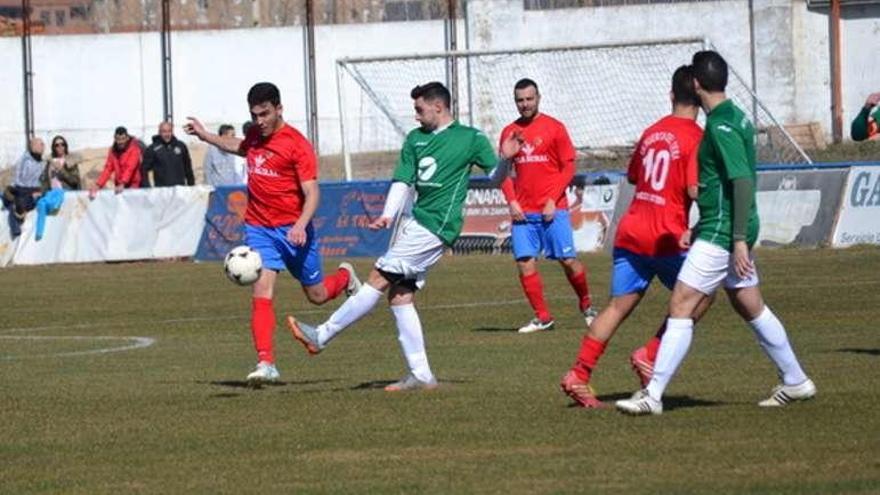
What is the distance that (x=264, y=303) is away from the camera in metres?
14.0

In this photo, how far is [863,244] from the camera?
28.4 meters

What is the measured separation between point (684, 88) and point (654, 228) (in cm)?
80

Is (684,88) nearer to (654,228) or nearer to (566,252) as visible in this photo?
(654,228)

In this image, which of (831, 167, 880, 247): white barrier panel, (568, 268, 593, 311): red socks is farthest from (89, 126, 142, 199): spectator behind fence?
(568, 268, 593, 311): red socks

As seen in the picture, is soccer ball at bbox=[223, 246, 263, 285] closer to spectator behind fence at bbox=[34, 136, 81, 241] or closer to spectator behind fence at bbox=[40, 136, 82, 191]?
spectator behind fence at bbox=[34, 136, 81, 241]

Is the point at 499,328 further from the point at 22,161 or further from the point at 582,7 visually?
the point at 582,7

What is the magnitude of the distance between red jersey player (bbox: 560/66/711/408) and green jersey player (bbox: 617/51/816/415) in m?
0.43

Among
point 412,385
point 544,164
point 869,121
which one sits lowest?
point 412,385

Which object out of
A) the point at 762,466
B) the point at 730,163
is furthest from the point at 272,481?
the point at 730,163

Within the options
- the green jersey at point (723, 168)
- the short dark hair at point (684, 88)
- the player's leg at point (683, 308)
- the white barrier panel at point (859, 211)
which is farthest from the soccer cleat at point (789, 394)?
the white barrier panel at point (859, 211)

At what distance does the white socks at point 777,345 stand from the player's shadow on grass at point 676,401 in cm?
44

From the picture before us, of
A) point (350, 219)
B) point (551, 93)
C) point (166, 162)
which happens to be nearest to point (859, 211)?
point (350, 219)

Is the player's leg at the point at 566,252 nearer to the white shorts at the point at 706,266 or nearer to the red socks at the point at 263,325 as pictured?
the red socks at the point at 263,325

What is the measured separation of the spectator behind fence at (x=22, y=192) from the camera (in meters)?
32.6
